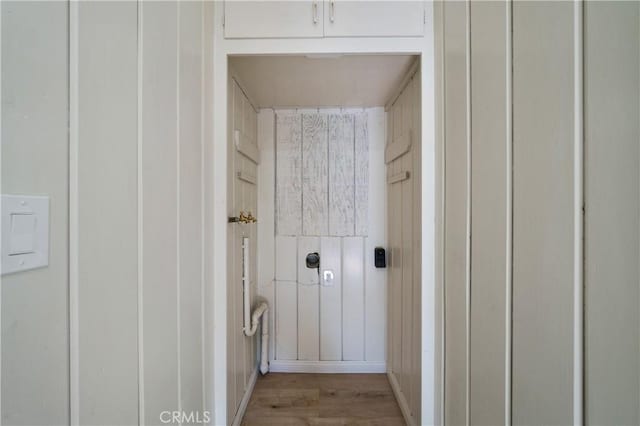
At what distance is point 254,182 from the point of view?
6.19 feet

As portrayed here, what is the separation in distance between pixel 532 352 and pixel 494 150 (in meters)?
0.54

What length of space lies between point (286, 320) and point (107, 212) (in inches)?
66.6

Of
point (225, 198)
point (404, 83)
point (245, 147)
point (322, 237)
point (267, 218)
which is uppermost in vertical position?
point (404, 83)

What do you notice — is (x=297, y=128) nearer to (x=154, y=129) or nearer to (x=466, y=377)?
(x=154, y=129)

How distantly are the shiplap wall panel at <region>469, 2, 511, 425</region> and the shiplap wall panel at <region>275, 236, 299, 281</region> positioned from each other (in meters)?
1.36

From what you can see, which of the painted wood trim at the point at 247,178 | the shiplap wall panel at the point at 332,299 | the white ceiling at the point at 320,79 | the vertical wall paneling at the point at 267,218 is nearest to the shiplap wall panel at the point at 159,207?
the white ceiling at the point at 320,79

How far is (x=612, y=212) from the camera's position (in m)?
0.48

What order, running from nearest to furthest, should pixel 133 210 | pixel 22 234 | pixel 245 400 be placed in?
pixel 22 234 → pixel 133 210 → pixel 245 400

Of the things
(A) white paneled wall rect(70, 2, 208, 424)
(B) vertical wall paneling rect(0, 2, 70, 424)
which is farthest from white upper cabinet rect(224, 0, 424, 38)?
(B) vertical wall paneling rect(0, 2, 70, 424)

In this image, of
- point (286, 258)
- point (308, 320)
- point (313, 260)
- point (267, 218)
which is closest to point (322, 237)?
point (313, 260)

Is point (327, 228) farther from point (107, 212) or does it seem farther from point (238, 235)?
point (107, 212)

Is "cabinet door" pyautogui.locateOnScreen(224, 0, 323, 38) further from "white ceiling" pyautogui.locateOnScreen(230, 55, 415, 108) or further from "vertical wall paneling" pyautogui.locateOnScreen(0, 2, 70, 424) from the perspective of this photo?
"vertical wall paneling" pyautogui.locateOnScreen(0, 2, 70, 424)

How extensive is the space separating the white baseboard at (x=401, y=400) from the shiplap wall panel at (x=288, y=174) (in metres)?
1.23

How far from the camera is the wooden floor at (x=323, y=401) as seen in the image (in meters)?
1.55
